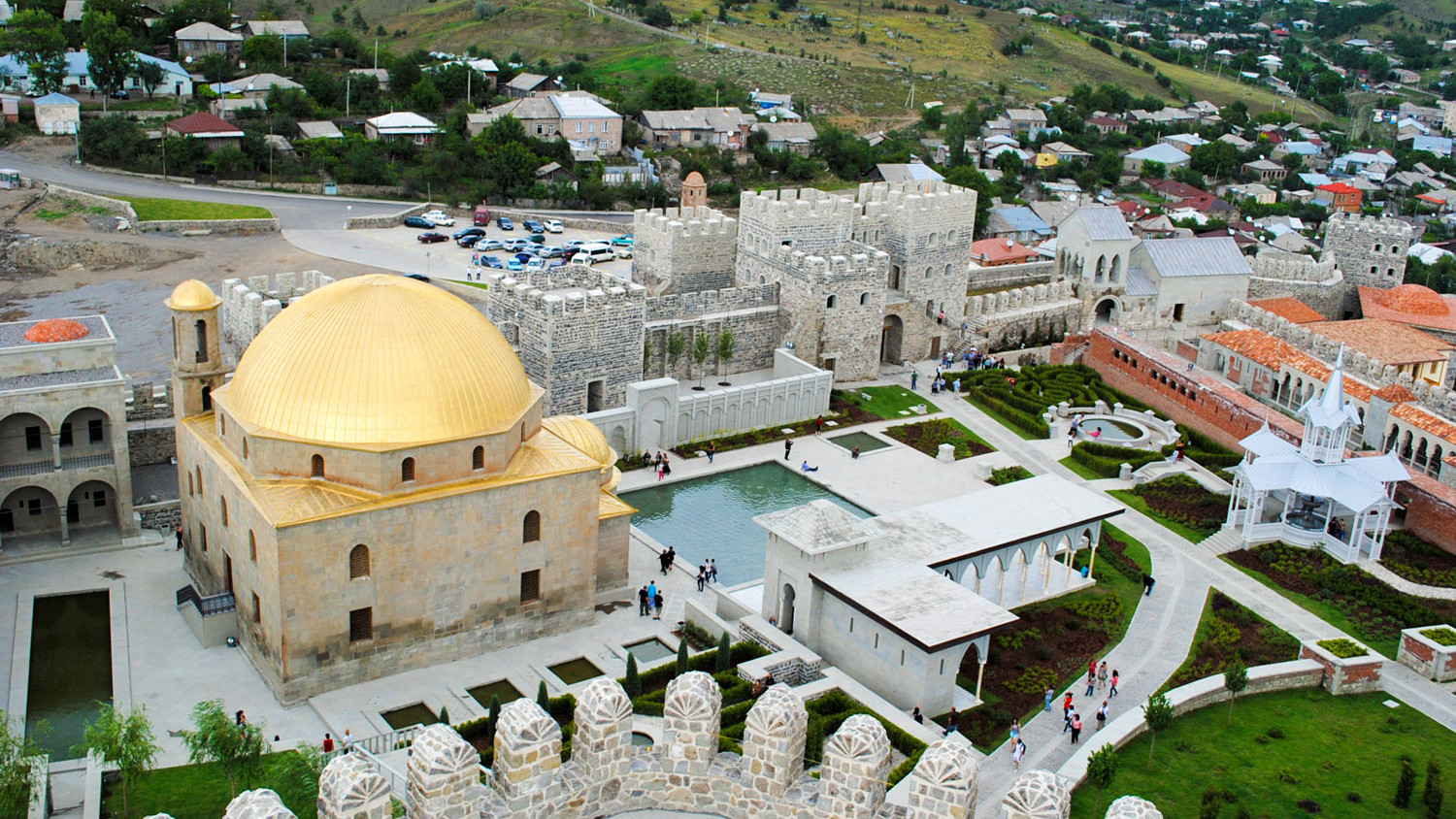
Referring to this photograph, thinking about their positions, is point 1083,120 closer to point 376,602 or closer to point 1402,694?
point 1402,694

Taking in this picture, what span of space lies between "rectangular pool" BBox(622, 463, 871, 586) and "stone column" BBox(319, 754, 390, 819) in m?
19.9

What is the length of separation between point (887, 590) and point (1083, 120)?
335 feet

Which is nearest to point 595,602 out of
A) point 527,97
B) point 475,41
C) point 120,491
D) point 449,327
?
point 449,327

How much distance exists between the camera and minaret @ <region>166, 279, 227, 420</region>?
32.0 m

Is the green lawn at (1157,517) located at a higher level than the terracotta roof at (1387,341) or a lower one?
lower

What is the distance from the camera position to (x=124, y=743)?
24125 millimetres

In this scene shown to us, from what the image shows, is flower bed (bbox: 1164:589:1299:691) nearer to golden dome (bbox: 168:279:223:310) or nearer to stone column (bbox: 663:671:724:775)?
stone column (bbox: 663:671:724:775)

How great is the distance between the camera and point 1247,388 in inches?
2030

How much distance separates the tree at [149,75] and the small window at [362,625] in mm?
67633

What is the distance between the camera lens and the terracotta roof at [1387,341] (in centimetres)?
5062

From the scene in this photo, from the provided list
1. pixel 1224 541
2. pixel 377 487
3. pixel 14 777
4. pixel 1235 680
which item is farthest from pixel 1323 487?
pixel 14 777

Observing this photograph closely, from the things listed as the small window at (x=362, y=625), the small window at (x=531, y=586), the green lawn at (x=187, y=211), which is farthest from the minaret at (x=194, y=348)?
the green lawn at (x=187, y=211)

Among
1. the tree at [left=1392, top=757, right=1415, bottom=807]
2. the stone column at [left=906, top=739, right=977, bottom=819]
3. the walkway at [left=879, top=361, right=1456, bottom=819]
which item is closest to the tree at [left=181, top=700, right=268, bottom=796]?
the stone column at [left=906, top=739, right=977, bottom=819]

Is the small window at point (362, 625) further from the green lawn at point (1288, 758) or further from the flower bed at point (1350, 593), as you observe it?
the flower bed at point (1350, 593)
